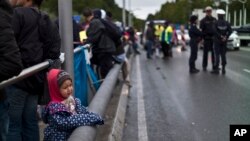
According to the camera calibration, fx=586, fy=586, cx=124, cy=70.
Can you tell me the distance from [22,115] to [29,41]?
0.70 m

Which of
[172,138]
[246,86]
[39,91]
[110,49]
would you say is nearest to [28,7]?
[39,91]

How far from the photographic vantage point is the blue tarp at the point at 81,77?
932 centimetres

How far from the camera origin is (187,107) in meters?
10.9

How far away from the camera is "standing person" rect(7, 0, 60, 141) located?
5422 mm

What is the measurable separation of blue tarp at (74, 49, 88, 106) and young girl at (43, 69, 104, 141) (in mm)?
3944

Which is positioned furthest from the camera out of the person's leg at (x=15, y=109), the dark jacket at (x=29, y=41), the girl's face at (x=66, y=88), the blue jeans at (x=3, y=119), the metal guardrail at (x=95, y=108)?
the dark jacket at (x=29, y=41)

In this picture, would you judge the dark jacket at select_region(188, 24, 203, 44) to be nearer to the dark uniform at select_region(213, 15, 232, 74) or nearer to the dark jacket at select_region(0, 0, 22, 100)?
the dark uniform at select_region(213, 15, 232, 74)

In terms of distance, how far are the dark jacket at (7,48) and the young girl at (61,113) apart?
1.10 m

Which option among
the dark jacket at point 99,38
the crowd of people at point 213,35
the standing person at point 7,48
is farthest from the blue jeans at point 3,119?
the crowd of people at point 213,35

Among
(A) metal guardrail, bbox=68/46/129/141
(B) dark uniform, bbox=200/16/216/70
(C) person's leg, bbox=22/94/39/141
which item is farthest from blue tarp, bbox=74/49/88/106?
(B) dark uniform, bbox=200/16/216/70

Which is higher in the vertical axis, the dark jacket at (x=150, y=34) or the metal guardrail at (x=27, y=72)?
the metal guardrail at (x=27, y=72)

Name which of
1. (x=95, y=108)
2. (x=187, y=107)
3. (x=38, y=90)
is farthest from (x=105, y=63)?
(x=38, y=90)

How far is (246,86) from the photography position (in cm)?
1428

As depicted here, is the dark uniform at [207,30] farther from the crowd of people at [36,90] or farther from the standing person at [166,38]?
the crowd of people at [36,90]
